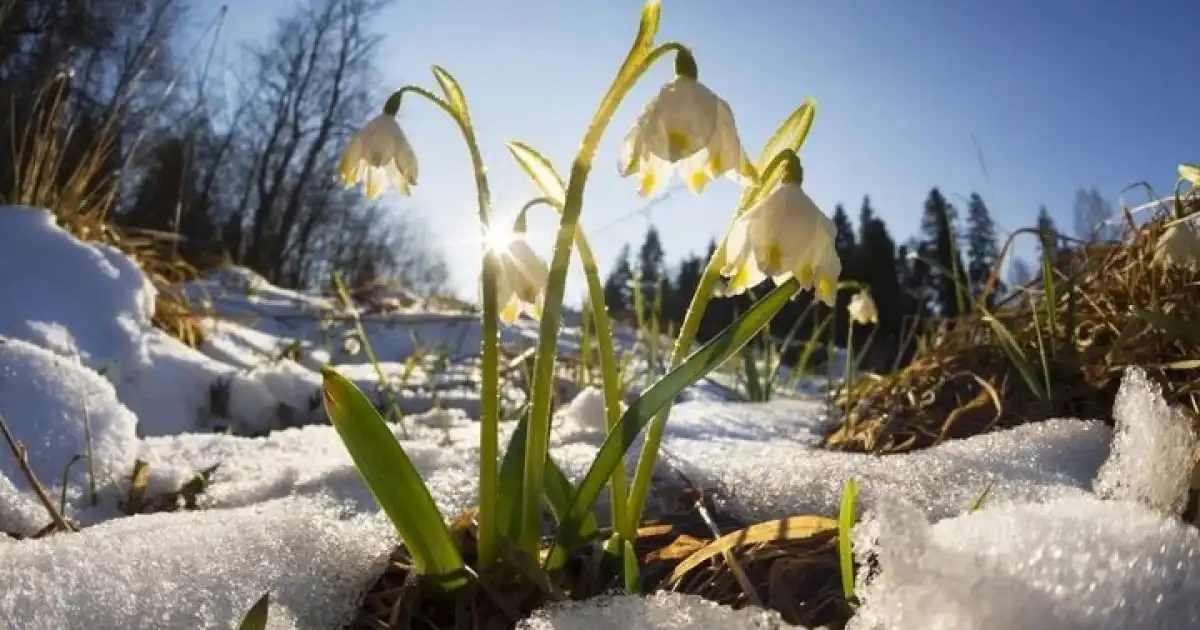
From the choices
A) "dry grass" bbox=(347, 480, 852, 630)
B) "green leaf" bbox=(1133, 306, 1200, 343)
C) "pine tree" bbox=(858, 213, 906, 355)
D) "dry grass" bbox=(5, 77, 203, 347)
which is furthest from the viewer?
"pine tree" bbox=(858, 213, 906, 355)

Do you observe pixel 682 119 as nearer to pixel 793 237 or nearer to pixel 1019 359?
pixel 793 237

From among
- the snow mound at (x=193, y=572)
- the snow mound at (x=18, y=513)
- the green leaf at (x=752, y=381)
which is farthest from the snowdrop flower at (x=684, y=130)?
the green leaf at (x=752, y=381)

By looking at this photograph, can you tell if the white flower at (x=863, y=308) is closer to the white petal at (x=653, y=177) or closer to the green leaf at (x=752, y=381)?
the green leaf at (x=752, y=381)

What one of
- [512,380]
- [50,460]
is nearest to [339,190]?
[512,380]

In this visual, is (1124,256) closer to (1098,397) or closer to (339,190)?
(1098,397)

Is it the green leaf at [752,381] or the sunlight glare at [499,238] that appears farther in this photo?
the green leaf at [752,381]

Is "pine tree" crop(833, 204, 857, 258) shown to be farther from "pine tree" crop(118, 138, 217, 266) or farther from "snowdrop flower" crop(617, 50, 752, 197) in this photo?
"snowdrop flower" crop(617, 50, 752, 197)

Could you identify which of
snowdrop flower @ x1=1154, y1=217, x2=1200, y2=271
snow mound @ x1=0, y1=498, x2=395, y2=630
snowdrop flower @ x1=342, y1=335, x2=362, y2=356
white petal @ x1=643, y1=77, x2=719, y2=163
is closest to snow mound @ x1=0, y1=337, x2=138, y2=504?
snow mound @ x1=0, y1=498, x2=395, y2=630
